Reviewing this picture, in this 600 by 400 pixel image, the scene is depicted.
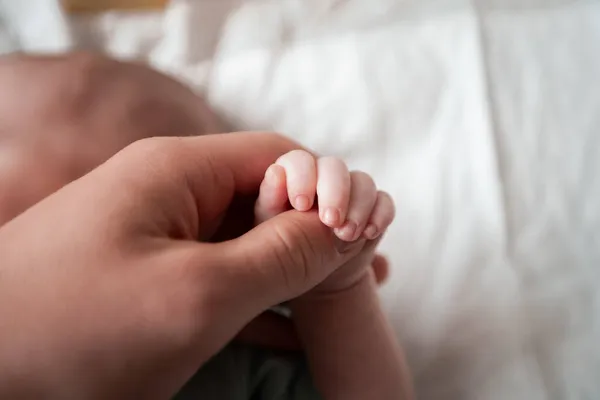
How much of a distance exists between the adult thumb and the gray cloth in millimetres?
166

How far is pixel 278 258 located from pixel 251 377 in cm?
22

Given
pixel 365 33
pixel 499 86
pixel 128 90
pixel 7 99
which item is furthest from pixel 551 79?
pixel 7 99

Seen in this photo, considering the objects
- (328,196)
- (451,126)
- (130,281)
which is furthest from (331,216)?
(451,126)

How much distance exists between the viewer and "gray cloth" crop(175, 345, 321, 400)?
61 cm

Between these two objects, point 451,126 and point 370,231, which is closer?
point 370,231

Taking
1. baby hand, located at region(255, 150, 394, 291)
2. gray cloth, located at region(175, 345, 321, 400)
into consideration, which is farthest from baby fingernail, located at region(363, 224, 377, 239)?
gray cloth, located at region(175, 345, 321, 400)

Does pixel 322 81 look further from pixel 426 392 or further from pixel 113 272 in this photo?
pixel 113 272

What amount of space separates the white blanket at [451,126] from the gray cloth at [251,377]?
0.13 m

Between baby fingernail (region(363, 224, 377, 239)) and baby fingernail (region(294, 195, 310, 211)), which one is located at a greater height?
baby fingernail (region(294, 195, 310, 211))

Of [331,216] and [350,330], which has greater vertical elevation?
[331,216]

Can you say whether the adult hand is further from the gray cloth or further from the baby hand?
the gray cloth

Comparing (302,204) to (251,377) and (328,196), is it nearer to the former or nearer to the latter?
(328,196)

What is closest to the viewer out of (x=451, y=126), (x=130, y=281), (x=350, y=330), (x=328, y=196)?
(x=130, y=281)

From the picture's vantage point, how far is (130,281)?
42 cm
